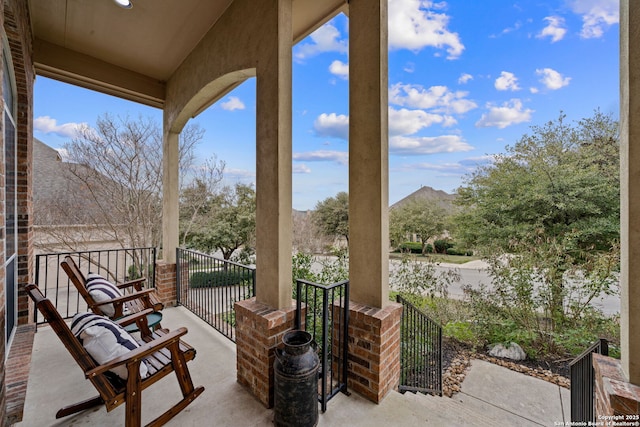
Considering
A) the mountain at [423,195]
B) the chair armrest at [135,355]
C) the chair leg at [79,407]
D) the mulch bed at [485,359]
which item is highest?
the mountain at [423,195]

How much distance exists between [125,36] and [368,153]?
136 inches

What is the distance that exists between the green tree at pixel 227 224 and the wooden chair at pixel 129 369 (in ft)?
24.9

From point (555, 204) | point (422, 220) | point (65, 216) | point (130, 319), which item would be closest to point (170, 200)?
point (130, 319)

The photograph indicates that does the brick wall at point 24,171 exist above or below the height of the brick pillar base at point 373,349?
above

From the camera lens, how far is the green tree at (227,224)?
9.23 meters

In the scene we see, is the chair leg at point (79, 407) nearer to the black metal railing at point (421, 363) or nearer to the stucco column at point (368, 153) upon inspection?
the stucco column at point (368, 153)

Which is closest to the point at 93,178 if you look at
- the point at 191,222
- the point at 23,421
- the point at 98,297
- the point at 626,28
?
the point at 191,222

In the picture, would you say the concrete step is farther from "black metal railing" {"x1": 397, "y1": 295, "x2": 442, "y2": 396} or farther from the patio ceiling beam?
the patio ceiling beam

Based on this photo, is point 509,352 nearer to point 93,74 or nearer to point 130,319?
point 130,319

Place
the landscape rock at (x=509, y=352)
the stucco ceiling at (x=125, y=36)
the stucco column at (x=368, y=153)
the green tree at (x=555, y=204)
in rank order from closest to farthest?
the stucco column at (x=368, y=153) < the stucco ceiling at (x=125, y=36) < the landscape rock at (x=509, y=352) < the green tree at (x=555, y=204)

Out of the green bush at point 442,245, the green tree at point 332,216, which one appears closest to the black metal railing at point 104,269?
the green tree at point 332,216

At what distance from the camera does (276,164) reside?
2.12m

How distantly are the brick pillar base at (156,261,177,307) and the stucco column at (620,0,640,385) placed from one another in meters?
4.87

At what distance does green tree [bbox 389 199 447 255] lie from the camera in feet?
27.3
